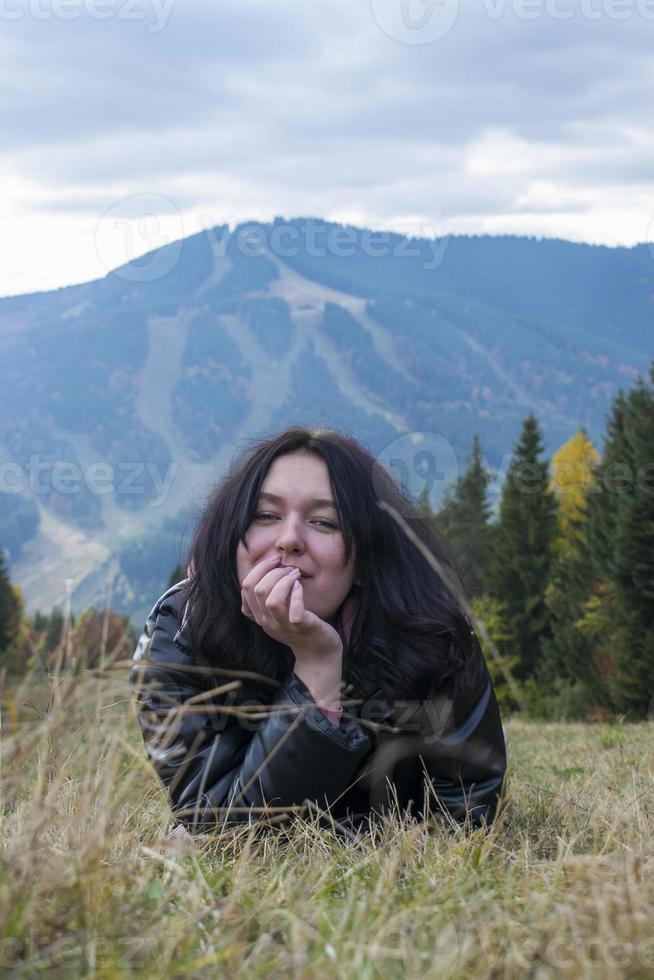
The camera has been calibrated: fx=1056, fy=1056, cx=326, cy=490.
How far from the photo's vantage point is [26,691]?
2301mm

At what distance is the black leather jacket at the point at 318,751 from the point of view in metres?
3.26

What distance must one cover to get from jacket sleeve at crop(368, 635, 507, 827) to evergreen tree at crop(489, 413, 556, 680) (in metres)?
51.5

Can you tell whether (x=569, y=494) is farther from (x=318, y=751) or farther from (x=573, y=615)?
(x=318, y=751)

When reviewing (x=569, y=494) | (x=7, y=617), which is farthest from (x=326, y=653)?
(x=7, y=617)

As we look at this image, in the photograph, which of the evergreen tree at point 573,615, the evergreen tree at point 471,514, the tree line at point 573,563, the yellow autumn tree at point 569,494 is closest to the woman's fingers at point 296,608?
the tree line at point 573,563

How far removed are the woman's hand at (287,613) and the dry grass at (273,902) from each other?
2.14 ft

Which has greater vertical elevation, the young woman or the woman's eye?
the woman's eye

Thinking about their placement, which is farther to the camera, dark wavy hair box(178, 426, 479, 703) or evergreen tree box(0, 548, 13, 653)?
evergreen tree box(0, 548, 13, 653)

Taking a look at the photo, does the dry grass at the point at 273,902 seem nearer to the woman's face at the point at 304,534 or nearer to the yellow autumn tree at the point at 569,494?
the woman's face at the point at 304,534

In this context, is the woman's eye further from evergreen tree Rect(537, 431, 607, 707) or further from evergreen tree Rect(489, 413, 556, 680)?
evergreen tree Rect(489, 413, 556, 680)

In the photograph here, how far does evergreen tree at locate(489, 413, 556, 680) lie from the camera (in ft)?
181

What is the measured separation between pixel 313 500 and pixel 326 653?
1.85 feet

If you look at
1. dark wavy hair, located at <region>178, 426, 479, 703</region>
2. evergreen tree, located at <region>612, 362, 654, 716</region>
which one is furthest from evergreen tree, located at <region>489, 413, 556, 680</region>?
dark wavy hair, located at <region>178, 426, 479, 703</region>

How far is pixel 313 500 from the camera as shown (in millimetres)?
3658
